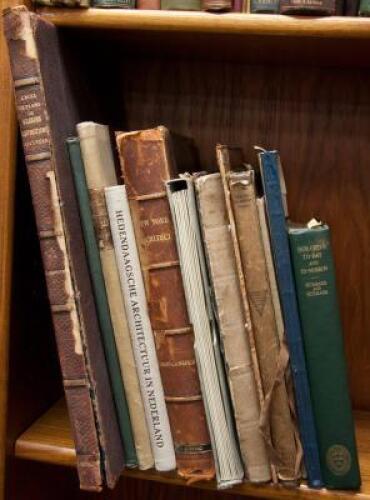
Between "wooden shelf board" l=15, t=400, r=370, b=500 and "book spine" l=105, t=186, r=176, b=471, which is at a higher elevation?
"book spine" l=105, t=186, r=176, b=471

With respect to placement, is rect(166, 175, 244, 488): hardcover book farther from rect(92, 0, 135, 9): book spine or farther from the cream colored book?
rect(92, 0, 135, 9): book spine

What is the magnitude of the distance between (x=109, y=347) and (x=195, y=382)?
11 cm

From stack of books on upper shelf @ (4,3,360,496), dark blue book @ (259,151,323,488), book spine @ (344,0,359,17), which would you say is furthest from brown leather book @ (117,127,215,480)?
book spine @ (344,0,359,17)

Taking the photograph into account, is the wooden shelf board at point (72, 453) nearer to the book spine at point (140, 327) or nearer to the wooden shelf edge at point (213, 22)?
the book spine at point (140, 327)

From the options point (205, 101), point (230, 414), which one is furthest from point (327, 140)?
point (230, 414)

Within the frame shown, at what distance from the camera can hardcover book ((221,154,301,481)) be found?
662 mm

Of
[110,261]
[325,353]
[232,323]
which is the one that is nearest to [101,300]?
[110,261]

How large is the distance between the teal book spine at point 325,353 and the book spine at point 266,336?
0.03 metres

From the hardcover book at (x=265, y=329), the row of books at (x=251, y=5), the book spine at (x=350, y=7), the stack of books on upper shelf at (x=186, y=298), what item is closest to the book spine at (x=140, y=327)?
the stack of books on upper shelf at (x=186, y=298)

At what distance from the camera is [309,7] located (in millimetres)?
648

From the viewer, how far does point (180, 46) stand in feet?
2.68

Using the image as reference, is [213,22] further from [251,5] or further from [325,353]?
[325,353]

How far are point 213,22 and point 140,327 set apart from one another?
1.14ft

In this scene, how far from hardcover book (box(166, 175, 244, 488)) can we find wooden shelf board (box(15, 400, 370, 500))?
4 centimetres
